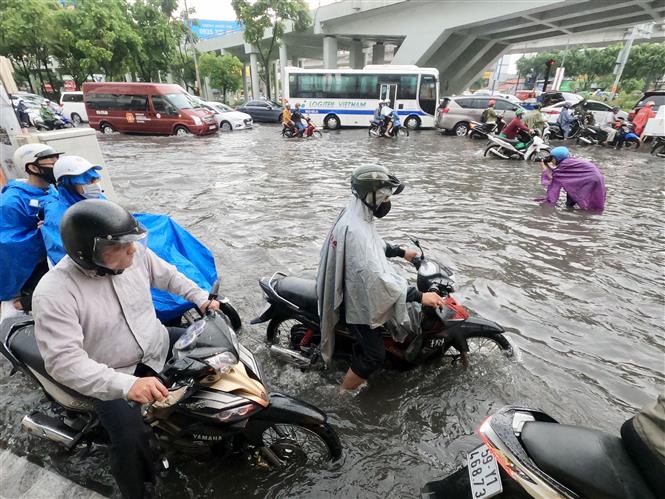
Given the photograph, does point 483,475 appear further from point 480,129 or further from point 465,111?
point 465,111

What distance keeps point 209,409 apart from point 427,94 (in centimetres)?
1997

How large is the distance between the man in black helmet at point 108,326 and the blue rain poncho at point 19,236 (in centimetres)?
163

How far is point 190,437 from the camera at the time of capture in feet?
6.61

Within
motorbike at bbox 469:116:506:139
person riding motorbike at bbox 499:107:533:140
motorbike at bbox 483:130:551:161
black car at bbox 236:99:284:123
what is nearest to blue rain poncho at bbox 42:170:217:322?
motorbike at bbox 483:130:551:161

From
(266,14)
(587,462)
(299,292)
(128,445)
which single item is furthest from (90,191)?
(266,14)

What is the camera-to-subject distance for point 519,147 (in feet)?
38.5

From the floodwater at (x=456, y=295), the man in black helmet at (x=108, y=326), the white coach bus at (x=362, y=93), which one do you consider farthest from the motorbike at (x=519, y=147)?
the man in black helmet at (x=108, y=326)

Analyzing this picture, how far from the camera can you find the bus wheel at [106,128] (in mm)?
17688

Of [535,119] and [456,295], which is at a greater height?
[535,119]

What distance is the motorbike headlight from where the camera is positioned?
1.65 m

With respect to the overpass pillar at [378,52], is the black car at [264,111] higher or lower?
lower

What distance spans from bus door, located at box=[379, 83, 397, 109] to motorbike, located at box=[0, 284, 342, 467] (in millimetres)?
19194

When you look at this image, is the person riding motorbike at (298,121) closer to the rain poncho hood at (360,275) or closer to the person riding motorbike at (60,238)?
the person riding motorbike at (60,238)

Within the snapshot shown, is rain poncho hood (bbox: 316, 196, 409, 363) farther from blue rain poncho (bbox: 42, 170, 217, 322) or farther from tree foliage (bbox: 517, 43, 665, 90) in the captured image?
tree foliage (bbox: 517, 43, 665, 90)
